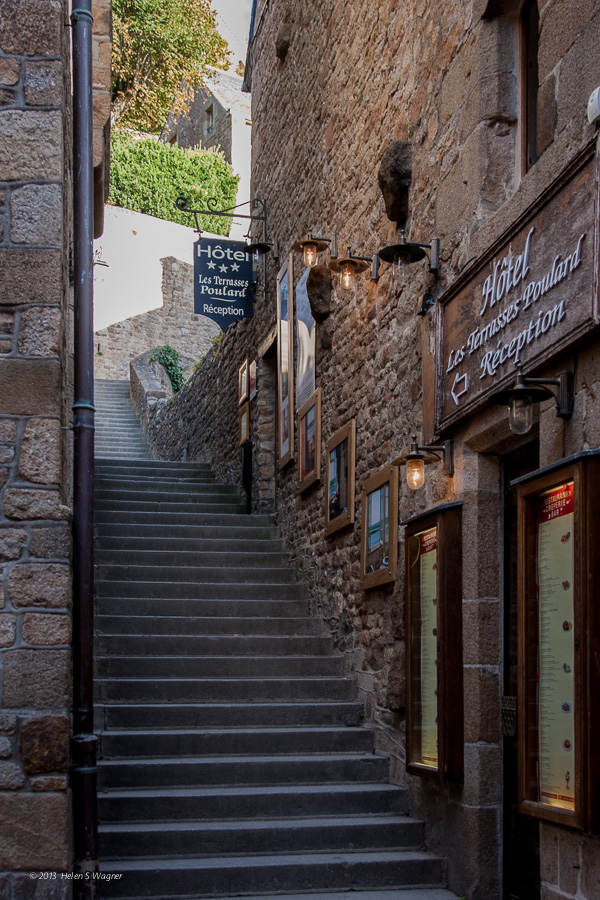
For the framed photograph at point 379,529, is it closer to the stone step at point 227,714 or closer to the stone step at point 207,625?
the stone step at point 227,714

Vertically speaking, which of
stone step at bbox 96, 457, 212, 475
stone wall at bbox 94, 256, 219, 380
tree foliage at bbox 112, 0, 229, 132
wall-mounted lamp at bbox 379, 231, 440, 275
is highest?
tree foliage at bbox 112, 0, 229, 132

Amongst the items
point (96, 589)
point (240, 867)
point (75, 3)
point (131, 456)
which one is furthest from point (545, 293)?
point (131, 456)

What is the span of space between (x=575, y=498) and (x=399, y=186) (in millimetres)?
3150

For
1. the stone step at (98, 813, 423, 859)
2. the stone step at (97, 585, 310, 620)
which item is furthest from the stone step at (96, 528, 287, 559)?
the stone step at (98, 813, 423, 859)

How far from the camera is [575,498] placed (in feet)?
11.5

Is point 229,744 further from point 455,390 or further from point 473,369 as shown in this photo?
point 473,369

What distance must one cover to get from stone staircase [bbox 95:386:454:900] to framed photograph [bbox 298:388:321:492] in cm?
92

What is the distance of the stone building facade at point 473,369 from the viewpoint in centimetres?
372

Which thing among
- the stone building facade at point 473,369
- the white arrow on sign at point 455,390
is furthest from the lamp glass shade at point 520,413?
the white arrow on sign at point 455,390

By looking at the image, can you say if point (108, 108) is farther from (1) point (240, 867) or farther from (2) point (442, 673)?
(1) point (240, 867)

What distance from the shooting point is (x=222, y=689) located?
667cm

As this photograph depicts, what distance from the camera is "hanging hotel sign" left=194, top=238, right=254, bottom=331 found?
11.1m

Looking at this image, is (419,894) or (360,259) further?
(360,259)

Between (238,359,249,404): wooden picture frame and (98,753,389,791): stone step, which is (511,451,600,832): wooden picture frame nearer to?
(98,753,389,791): stone step
